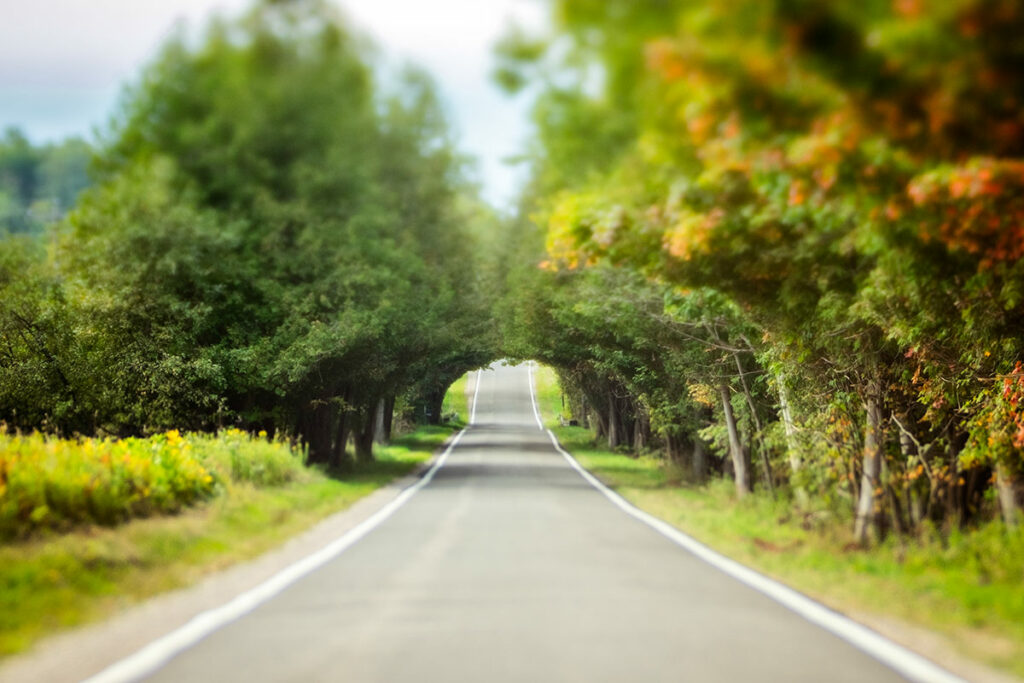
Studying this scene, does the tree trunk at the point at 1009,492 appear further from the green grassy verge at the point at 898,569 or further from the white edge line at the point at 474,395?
the white edge line at the point at 474,395

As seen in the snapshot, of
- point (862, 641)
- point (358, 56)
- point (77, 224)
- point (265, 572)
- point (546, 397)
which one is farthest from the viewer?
point (546, 397)

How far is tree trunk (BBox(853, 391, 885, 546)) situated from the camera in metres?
13.0

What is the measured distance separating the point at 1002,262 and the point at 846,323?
4.38m

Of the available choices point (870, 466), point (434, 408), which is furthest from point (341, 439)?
point (434, 408)

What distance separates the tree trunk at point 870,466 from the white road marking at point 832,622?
2.43 m

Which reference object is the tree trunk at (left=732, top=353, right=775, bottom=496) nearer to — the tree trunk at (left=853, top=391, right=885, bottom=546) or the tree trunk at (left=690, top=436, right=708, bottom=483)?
the tree trunk at (left=690, top=436, right=708, bottom=483)

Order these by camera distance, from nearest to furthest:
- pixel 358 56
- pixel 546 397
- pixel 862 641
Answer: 1. pixel 862 641
2. pixel 358 56
3. pixel 546 397

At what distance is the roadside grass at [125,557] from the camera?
22.5ft

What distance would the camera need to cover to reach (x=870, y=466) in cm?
1384

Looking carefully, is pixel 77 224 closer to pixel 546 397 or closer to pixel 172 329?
pixel 172 329

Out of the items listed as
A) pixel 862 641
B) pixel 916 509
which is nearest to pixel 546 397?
pixel 916 509

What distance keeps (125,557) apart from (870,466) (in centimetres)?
962

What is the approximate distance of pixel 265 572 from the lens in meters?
9.02

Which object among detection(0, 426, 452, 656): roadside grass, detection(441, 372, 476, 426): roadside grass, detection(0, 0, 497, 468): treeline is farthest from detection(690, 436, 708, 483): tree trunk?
detection(441, 372, 476, 426): roadside grass
